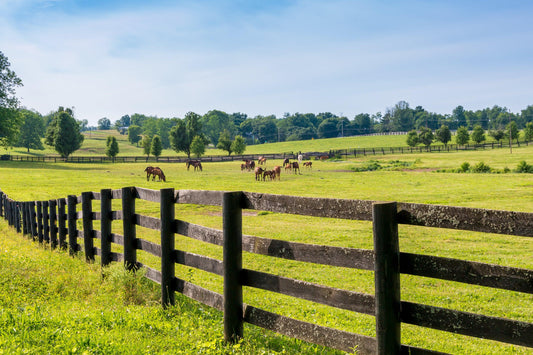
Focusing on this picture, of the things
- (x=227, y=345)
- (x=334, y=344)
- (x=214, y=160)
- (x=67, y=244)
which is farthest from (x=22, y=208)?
(x=214, y=160)

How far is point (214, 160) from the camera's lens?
100 meters

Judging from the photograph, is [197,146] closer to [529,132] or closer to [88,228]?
[529,132]

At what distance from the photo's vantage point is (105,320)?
639 centimetres

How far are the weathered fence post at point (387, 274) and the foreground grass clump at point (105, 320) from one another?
3.97 ft

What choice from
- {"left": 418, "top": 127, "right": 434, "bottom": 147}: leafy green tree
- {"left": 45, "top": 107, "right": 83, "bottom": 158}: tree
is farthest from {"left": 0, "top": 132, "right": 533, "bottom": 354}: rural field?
{"left": 418, "top": 127, "right": 434, "bottom": 147}: leafy green tree

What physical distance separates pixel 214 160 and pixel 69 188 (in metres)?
63.0

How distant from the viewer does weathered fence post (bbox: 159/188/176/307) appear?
7.02m

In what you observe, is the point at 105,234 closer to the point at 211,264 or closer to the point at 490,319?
the point at 211,264

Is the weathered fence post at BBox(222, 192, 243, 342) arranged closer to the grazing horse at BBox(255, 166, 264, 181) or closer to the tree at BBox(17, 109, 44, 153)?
the grazing horse at BBox(255, 166, 264, 181)

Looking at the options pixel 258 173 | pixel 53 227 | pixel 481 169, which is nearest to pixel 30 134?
pixel 258 173

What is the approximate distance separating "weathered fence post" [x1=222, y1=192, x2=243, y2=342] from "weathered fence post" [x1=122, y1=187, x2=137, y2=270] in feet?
10.5

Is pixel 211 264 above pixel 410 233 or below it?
above

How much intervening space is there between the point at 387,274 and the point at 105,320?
12.9 ft

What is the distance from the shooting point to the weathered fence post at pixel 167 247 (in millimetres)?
7023
